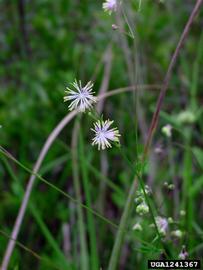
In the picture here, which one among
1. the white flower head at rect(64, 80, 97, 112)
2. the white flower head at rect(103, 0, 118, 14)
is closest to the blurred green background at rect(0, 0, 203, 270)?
the white flower head at rect(103, 0, 118, 14)

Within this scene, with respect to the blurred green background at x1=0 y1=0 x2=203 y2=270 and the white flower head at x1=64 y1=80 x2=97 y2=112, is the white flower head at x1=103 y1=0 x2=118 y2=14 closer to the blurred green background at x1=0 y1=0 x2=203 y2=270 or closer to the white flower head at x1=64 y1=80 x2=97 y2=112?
the white flower head at x1=64 y1=80 x2=97 y2=112

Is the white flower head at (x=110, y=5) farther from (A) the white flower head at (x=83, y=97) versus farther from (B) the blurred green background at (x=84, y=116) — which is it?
(B) the blurred green background at (x=84, y=116)

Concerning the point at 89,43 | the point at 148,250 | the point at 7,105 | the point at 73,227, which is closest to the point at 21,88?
the point at 7,105

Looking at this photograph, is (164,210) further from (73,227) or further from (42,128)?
(42,128)

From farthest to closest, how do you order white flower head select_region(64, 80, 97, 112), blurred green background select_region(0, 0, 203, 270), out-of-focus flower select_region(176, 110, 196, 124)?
blurred green background select_region(0, 0, 203, 270)
out-of-focus flower select_region(176, 110, 196, 124)
white flower head select_region(64, 80, 97, 112)

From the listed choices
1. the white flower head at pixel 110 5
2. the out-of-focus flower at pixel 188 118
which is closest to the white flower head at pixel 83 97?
the white flower head at pixel 110 5

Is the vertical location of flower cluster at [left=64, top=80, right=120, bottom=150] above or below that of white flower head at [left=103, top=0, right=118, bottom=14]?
below

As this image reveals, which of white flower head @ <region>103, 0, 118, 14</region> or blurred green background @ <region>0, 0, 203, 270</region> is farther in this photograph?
blurred green background @ <region>0, 0, 203, 270</region>

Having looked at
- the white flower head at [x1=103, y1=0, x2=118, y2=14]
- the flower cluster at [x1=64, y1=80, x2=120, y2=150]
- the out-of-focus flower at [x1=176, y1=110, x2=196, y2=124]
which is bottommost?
the flower cluster at [x1=64, y1=80, x2=120, y2=150]

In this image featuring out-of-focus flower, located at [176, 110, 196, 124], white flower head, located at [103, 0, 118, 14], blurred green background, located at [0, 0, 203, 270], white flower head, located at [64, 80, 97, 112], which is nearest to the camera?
white flower head, located at [64, 80, 97, 112]
